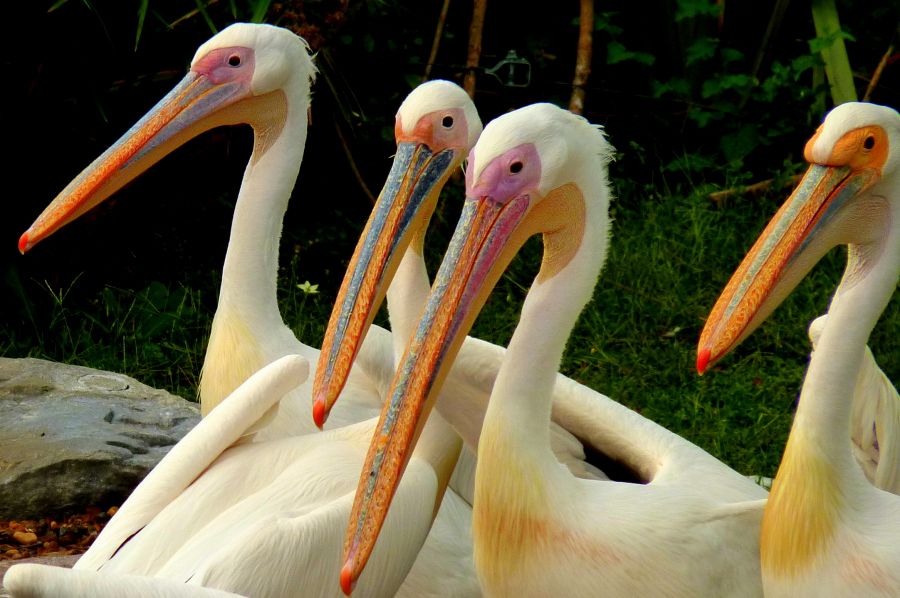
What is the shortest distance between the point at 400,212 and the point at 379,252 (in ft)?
0.39

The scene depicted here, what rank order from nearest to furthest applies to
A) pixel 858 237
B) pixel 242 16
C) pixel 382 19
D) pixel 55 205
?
pixel 858 237, pixel 55 205, pixel 242 16, pixel 382 19

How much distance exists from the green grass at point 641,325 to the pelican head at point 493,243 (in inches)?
79.3

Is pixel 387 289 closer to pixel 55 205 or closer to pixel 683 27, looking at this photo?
pixel 55 205

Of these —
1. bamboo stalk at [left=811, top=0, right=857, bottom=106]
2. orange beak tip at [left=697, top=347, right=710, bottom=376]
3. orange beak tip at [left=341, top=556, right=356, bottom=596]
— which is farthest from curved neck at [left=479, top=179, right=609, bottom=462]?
bamboo stalk at [left=811, top=0, right=857, bottom=106]

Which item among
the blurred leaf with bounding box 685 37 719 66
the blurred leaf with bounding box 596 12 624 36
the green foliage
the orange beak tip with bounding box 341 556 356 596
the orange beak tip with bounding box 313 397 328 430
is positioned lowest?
the green foliage

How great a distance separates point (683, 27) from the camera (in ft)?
21.8

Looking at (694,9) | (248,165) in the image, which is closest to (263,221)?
(248,165)

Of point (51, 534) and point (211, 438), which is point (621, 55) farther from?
point (211, 438)

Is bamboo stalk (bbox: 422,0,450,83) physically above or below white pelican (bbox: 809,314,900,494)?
above

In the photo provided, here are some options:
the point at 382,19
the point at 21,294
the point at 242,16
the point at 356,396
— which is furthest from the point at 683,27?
the point at 356,396

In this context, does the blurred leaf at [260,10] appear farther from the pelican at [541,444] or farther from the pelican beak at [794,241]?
the pelican beak at [794,241]

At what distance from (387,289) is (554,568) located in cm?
83

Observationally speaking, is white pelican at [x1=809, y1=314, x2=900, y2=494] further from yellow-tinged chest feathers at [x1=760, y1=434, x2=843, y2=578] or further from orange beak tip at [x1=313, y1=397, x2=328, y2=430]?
orange beak tip at [x1=313, y1=397, x2=328, y2=430]

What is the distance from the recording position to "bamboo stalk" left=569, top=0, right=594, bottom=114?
632cm
